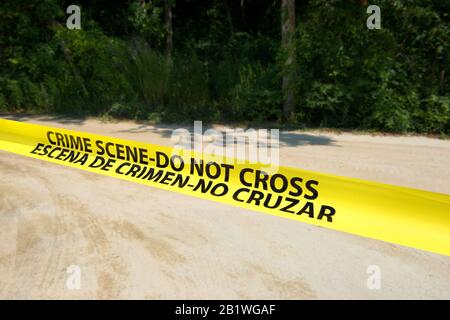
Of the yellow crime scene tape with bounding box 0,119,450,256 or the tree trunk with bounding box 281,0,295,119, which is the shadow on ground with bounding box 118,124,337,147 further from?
the yellow crime scene tape with bounding box 0,119,450,256

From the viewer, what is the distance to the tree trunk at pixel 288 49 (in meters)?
9.04

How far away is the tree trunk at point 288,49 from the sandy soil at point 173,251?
4849 millimetres

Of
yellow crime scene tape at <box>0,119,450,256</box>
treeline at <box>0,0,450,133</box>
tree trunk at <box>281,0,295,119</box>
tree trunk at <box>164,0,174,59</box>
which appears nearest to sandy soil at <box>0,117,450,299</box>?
yellow crime scene tape at <box>0,119,450,256</box>

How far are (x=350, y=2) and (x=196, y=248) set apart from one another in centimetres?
770

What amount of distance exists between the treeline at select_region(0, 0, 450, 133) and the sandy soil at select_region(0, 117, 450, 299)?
4378mm

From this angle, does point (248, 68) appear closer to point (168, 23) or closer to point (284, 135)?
point (284, 135)

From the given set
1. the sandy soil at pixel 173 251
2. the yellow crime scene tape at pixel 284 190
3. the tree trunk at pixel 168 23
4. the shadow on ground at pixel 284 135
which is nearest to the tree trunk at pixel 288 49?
the shadow on ground at pixel 284 135

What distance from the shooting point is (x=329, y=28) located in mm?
Answer: 8875

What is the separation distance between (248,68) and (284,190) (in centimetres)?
722

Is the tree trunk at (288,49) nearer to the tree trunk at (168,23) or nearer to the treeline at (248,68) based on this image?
the treeline at (248,68)

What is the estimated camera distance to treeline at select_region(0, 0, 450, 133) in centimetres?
859

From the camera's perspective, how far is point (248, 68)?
10.3 metres
